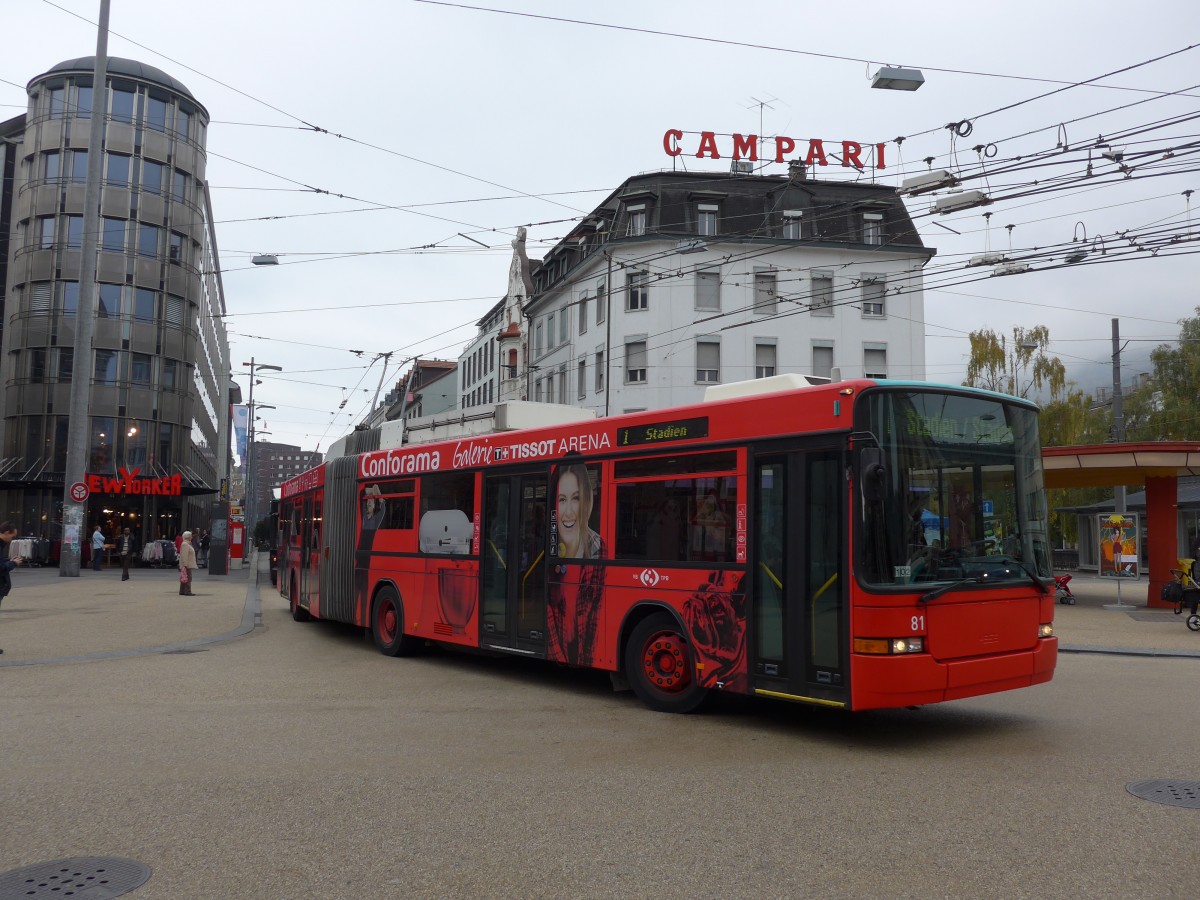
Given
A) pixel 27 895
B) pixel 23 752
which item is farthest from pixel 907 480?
pixel 23 752

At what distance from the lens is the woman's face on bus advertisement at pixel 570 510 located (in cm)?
1048

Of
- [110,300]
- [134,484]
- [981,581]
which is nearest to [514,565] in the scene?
[981,581]

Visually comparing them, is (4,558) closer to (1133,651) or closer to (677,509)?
(677,509)

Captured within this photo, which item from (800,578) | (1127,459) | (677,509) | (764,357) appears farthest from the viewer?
(764,357)

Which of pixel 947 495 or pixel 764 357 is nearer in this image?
pixel 947 495

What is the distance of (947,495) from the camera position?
788cm

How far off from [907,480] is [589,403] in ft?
121

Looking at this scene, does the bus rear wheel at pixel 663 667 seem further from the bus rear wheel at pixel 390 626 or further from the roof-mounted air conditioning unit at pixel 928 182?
the roof-mounted air conditioning unit at pixel 928 182

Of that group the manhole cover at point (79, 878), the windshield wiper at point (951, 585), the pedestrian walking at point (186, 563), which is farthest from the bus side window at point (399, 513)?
the pedestrian walking at point (186, 563)

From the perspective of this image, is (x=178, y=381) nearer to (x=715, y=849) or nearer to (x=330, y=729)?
(x=330, y=729)

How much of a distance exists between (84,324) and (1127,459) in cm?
2696

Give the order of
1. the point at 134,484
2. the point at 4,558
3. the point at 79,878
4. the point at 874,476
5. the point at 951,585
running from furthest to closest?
1. the point at 134,484
2. the point at 4,558
3. the point at 951,585
4. the point at 874,476
5. the point at 79,878

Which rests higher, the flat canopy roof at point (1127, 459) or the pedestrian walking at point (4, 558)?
the flat canopy roof at point (1127, 459)

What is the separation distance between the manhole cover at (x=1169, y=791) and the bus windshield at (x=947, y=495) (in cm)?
185
